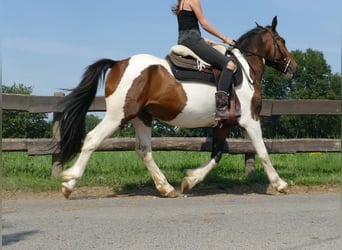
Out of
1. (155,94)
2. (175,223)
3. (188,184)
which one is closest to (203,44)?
(155,94)

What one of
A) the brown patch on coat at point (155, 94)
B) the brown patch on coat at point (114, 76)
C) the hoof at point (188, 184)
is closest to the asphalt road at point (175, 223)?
the hoof at point (188, 184)

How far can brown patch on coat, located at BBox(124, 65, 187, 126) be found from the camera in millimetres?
7824

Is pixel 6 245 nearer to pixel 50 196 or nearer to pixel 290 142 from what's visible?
pixel 50 196

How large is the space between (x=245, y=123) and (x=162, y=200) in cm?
172

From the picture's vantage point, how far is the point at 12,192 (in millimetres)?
8266

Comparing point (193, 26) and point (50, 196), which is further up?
point (193, 26)

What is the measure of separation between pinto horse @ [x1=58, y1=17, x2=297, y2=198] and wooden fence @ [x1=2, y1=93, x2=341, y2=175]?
90 cm

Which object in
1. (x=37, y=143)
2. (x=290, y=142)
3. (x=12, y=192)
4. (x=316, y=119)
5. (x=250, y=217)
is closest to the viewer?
(x=250, y=217)

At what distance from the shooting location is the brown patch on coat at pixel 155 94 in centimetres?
782

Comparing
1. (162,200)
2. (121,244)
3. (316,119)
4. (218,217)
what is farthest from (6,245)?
(316,119)

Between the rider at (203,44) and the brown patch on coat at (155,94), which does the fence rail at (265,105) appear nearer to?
the brown patch on coat at (155,94)

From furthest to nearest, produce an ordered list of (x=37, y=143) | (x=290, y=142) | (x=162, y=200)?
(x=290, y=142)
(x=37, y=143)
(x=162, y=200)

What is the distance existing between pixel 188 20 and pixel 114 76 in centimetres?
139

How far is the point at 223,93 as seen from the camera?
7.95 meters
